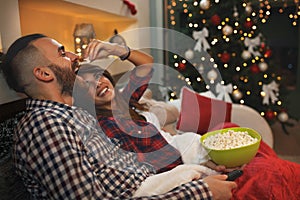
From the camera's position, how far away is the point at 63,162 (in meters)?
0.73

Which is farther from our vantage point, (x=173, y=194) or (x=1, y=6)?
(x=1, y=6)

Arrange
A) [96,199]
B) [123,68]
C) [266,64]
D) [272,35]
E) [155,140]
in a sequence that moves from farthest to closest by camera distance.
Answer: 1. [272,35]
2. [266,64]
3. [123,68]
4. [155,140]
5. [96,199]

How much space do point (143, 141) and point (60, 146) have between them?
514 mm

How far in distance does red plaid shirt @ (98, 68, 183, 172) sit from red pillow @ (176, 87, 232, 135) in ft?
1.68

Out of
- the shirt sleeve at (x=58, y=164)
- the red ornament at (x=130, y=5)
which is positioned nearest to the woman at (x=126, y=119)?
the shirt sleeve at (x=58, y=164)

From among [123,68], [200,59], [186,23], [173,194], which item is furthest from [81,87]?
[186,23]

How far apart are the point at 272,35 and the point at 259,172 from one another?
7.46 ft

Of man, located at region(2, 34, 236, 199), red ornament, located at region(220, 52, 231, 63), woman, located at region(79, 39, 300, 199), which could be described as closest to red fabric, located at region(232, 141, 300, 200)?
woman, located at region(79, 39, 300, 199)

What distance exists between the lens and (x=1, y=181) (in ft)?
2.68

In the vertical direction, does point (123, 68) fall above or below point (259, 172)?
above

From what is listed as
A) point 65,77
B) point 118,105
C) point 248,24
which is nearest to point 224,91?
point 248,24

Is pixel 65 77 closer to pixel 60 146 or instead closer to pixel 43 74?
pixel 43 74

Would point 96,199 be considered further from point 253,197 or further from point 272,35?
point 272,35

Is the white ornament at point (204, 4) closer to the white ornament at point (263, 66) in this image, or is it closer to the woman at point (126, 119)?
the white ornament at point (263, 66)
